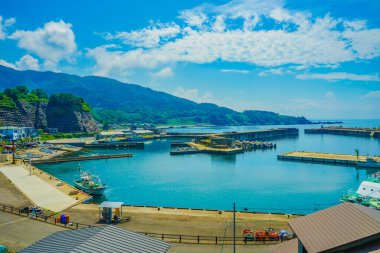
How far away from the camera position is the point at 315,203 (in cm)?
5412

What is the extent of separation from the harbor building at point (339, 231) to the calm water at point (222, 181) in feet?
112

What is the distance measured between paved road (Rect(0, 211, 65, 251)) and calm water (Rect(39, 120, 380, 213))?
2115 cm

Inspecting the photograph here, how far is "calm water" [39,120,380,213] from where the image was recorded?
54938 millimetres

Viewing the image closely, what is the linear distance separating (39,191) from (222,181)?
1476 inches

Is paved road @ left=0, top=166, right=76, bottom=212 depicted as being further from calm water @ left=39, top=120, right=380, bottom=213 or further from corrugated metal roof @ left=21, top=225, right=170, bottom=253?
corrugated metal roof @ left=21, top=225, right=170, bottom=253

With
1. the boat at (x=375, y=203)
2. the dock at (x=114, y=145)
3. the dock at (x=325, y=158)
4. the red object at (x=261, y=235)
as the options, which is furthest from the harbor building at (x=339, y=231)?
the dock at (x=114, y=145)

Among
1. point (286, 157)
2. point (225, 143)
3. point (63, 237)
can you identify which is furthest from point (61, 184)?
point (225, 143)

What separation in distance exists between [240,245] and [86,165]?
7344cm

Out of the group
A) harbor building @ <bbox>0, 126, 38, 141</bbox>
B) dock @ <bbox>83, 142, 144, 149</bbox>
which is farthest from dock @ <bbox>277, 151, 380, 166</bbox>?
harbor building @ <bbox>0, 126, 38, 141</bbox>

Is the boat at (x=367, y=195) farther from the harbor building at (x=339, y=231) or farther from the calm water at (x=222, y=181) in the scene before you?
the harbor building at (x=339, y=231)

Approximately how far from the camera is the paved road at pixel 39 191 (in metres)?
42.3

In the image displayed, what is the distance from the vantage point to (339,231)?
13.9 m

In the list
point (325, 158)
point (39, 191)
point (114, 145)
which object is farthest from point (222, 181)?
point (114, 145)

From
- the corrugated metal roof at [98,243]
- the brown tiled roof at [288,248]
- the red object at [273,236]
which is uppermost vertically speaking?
the corrugated metal roof at [98,243]
